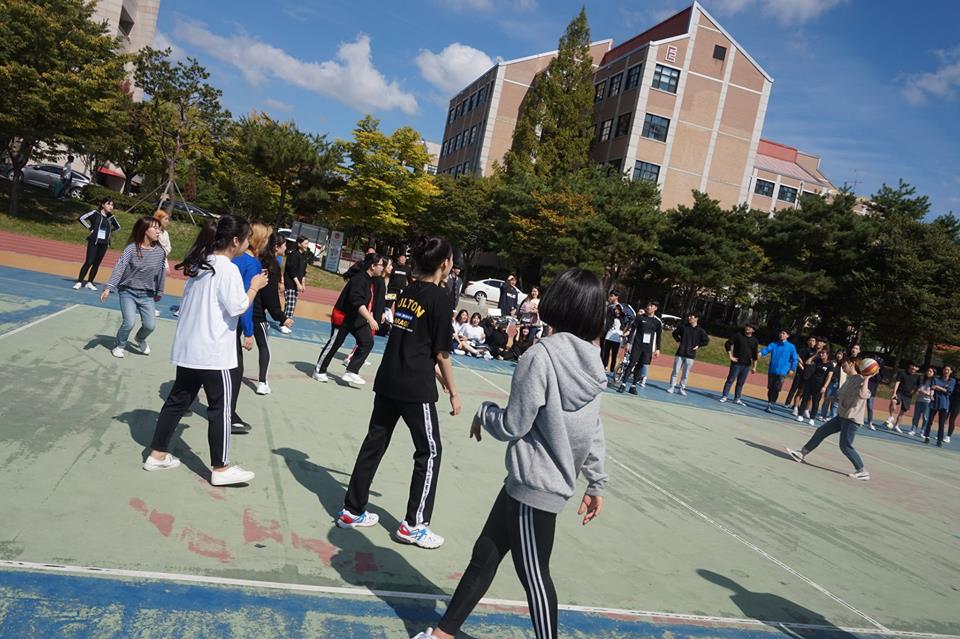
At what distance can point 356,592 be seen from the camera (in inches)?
134

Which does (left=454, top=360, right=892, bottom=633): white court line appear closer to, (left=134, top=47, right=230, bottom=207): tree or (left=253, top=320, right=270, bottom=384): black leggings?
(left=253, top=320, right=270, bottom=384): black leggings

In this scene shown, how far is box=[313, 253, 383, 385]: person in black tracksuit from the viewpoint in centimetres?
771

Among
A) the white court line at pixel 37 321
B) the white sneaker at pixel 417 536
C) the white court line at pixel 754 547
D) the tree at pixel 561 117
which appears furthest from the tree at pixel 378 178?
the white sneaker at pixel 417 536

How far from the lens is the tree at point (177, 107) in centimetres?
2902

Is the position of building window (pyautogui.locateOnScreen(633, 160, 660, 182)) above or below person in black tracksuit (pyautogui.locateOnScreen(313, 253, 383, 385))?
above

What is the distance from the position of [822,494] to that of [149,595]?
7.64 metres

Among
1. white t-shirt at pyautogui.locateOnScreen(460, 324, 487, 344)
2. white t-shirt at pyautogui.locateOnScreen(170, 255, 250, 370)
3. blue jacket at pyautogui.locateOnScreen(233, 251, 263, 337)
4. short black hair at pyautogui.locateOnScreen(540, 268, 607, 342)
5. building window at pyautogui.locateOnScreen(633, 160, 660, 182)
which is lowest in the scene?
white t-shirt at pyautogui.locateOnScreen(460, 324, 487, 344)

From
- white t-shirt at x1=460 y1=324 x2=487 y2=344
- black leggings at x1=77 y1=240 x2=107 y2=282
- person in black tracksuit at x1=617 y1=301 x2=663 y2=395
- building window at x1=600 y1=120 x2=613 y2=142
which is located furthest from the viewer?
→ building window at x1=600 y1=120 x2=613 y2=142

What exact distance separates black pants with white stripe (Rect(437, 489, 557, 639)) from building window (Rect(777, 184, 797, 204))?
6940 centimetres

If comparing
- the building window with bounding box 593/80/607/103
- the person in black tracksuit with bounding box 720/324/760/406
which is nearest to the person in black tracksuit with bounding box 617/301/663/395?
the person in black tracksuit with bounding box 720/324/760/406

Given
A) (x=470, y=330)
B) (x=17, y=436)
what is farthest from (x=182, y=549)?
(x=470, y=330)

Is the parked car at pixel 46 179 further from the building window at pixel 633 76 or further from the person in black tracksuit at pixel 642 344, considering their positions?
the building window at pixel 633 76

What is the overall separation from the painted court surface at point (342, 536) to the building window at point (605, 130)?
151 ft

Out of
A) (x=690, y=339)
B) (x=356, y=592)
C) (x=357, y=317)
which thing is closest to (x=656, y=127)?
(x=690, y=339)
